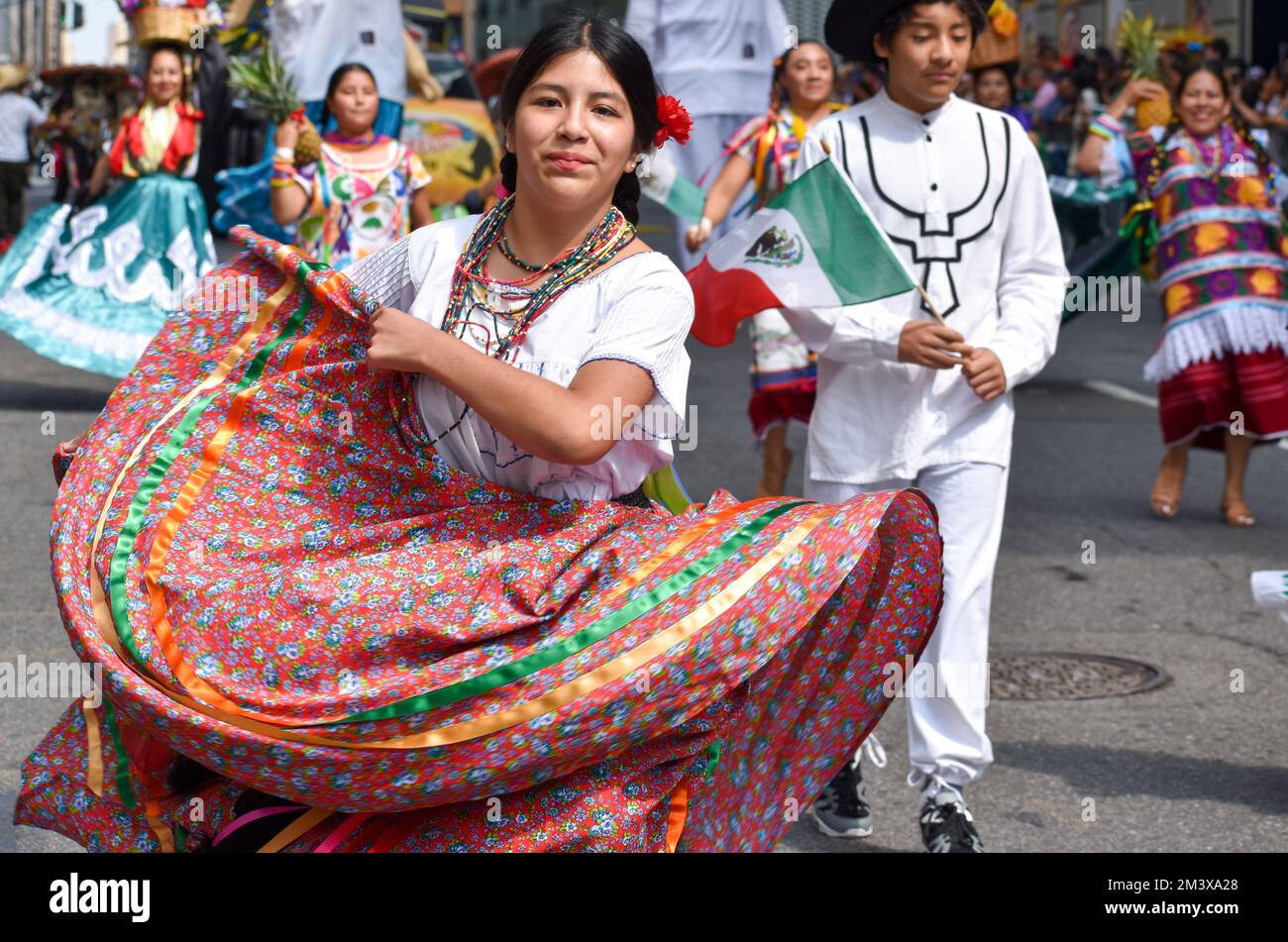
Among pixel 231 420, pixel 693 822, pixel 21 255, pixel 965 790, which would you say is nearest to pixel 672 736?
pixel 693 822

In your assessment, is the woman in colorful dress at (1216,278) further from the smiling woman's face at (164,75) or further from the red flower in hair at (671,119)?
the red flower in hair at (671,119)

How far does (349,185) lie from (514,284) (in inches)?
227

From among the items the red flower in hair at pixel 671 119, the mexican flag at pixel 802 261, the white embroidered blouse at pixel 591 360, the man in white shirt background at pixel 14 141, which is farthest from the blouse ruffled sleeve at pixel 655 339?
the man in white shirt background at pixel 14 141

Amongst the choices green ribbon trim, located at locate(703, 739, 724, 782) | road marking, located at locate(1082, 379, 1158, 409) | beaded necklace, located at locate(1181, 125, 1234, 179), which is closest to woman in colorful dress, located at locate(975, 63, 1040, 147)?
beaded necklace, located at locate(1181, 125, 1234, 179)

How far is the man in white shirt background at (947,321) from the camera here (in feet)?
15.3

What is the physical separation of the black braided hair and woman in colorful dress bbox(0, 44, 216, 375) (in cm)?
795

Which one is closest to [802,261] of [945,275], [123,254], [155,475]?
[945,275]

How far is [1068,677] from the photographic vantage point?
6332mm

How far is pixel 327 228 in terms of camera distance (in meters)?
9.02

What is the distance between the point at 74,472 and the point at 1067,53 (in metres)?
23.8

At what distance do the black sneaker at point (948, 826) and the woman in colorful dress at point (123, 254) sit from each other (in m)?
7.38

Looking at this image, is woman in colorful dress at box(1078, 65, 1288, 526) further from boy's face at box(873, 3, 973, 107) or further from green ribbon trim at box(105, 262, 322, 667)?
green ribbon trim at box(105, 262, 322, 667)

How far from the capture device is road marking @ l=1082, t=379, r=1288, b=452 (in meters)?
12.6

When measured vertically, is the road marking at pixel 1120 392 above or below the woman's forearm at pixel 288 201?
below
